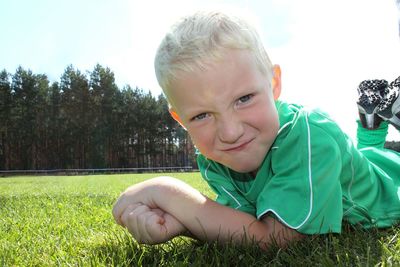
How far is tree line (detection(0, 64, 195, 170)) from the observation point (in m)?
59.4

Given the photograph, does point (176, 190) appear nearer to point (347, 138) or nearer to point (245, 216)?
point (245, 216)

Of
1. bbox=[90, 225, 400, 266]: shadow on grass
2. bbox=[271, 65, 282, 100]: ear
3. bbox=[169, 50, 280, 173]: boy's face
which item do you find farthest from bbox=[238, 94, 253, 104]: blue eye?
bbox=[90, 225, 400, 266]: shadow on grass

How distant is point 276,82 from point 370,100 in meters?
2.03

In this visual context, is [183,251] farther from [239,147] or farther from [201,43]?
[201,43]

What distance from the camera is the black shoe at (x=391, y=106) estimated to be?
4.11 m

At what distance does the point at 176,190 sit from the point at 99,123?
6159 cm

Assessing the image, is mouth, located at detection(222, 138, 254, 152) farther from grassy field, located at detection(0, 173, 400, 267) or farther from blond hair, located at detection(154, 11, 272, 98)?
grassy field, located at detection(0, 173, 400, 267)

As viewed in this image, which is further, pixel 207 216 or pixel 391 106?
pixel 391 106

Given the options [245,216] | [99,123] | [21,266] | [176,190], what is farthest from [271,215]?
[99,123]

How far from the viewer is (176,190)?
228cm

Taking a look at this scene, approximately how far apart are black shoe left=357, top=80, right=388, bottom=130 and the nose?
8.05ft

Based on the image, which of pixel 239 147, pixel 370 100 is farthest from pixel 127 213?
pixel 370 100

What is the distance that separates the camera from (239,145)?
87.0 inches

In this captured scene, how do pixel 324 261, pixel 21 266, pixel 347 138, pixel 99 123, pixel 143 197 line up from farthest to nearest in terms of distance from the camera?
pixel 99 123 < pixel 347 138 < pixel 143 197 < pixel 21 266 < pixel 324 261
